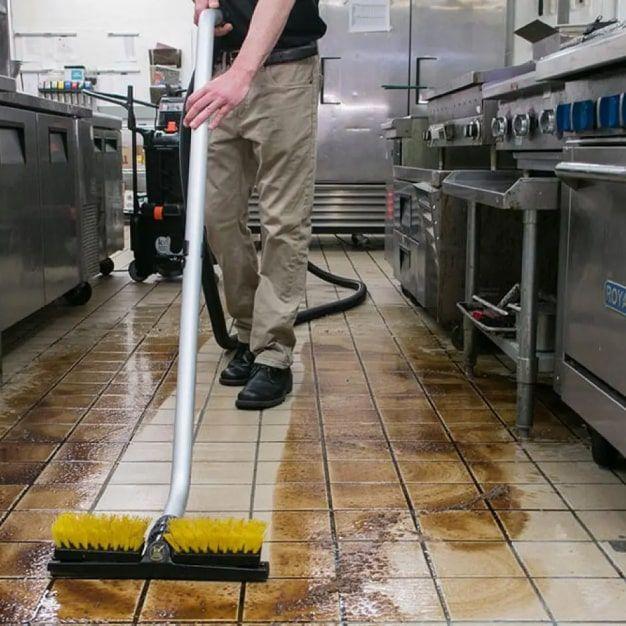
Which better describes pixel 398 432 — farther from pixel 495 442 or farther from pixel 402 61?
pixel 402 61

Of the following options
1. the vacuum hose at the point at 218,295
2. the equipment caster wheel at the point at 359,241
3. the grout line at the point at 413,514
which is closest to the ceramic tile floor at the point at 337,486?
the grout line at the point at 413,514

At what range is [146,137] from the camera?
4.42m

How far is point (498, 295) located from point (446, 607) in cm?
165

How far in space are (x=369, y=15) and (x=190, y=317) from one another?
16.2 feet

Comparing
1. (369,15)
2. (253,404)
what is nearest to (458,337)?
(253,404)

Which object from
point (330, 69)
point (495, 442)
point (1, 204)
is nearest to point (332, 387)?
point (495, 442)

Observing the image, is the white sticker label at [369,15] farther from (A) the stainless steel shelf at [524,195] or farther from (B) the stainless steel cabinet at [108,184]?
(A) the stainless steel shelf at [524,195]

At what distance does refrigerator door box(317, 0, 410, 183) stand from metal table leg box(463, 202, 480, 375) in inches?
136

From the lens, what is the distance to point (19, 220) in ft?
9.70

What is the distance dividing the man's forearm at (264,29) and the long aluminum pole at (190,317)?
95mm

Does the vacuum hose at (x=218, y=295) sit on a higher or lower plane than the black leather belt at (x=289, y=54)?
lower

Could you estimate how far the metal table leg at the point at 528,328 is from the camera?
209 cm

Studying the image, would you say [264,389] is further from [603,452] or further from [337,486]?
[603,452]

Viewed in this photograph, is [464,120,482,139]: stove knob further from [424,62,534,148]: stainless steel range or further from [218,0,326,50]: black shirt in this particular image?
[218,0,326,50]: black shirt
